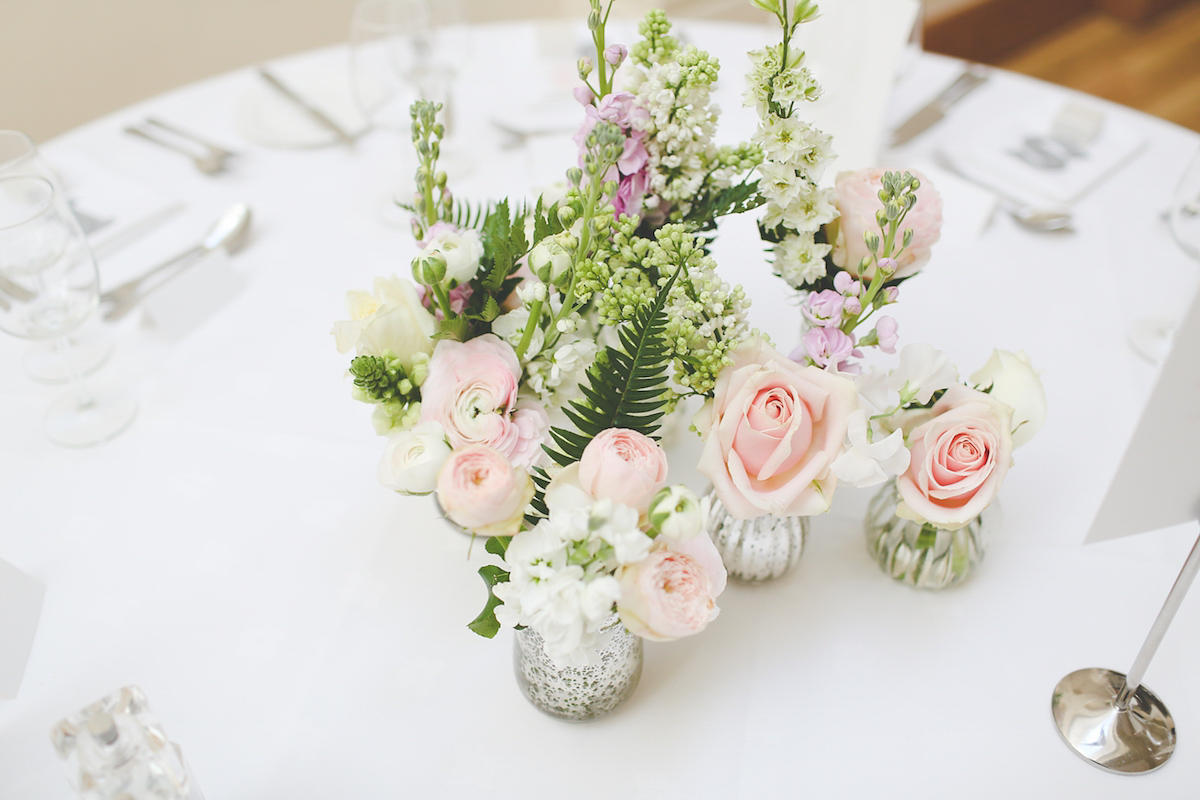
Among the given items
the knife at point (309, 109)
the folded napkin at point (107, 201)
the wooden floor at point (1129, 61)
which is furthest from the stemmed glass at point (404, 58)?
the wooden floor at point (1129, 61)

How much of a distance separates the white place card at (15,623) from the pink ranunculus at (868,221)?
0.74 meters

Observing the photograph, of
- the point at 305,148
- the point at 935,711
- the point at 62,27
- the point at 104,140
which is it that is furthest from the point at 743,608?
the point at 62,27

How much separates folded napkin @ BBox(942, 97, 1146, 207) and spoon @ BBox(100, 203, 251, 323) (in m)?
1.01

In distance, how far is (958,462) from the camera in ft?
2.09

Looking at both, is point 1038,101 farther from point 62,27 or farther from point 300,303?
point 62,27

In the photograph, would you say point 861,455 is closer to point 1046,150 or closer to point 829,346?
point 829,346

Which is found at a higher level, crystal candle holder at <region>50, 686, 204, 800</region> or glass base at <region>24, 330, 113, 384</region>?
crystal candle holder at <region>50, 686, 204, 800</region>

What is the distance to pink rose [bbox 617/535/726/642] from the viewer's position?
0.51m

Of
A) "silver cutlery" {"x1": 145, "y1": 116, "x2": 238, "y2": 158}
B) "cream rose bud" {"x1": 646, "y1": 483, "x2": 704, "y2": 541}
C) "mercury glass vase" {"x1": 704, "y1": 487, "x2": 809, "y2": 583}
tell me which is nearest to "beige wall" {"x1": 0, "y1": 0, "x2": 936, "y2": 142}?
"silver cutlery" {"x1": 145, "y1": 116, "x2": 238, "y2": 158}

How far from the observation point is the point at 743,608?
0.77 m

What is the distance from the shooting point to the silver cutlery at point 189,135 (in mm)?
1305

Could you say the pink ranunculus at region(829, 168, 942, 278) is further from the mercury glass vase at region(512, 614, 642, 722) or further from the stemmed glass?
the stemmed glass

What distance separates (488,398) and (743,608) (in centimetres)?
32

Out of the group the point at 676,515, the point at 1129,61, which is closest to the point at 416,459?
the point at 676,515
